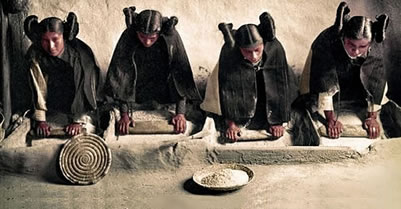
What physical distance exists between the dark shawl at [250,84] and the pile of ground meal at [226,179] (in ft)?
2.00

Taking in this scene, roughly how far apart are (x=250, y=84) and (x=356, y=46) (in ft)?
3.05

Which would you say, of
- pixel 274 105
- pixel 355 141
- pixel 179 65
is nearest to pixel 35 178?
pixel 179 65

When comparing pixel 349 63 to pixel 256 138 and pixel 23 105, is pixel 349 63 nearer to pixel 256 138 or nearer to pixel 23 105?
pixel 256 138

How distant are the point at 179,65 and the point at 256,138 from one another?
0.90 m

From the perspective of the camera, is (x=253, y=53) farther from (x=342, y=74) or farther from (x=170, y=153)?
(x=170, y=153)

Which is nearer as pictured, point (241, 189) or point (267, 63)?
point (241, 189)

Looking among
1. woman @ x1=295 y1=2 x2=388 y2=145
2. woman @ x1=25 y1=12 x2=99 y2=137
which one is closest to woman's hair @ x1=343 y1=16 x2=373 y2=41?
woman @ x1=295 y1=2 x2=388 y2=145

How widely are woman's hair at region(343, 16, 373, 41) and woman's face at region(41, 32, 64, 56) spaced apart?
2.39m

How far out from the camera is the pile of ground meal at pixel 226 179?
254 inches

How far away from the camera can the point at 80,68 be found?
7.04m

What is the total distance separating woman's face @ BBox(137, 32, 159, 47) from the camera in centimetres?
688

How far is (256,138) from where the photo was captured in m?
7.00

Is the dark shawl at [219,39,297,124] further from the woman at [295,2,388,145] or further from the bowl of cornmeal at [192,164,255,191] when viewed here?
the bowl of cornmeal at [192,164,255,191]

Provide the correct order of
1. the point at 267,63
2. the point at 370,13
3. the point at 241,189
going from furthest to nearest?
the point at 370,13 → the point at 267,63 → the point at 241,189
